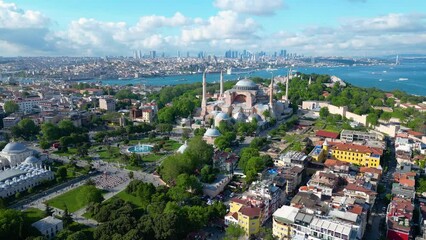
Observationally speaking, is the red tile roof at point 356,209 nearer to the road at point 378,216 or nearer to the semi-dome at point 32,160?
the road at point 378,216

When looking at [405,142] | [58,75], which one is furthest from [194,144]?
[58,75]

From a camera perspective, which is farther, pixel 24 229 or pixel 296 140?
pixel 296 140

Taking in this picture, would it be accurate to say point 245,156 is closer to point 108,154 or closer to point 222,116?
point 108,154

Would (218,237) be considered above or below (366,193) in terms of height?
below

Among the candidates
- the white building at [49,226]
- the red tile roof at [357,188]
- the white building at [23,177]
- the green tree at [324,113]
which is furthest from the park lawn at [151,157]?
the green tree at [324,113]

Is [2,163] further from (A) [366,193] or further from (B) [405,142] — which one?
(B) [405,142]

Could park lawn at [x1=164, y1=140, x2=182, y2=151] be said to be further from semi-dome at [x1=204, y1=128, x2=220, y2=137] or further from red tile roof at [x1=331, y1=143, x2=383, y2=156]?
red tile roof at [x1=331, y1=143, x2=383, y2=156]

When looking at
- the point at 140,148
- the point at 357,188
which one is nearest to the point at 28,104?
the point at 140,148
